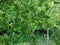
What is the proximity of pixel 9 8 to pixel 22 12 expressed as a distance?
291mm

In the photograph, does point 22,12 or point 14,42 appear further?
point 14,42

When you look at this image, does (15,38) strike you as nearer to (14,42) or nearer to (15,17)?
(14,42)

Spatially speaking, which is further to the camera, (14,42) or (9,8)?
(14,42)

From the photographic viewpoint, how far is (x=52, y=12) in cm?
434

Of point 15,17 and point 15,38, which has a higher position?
point 15,17

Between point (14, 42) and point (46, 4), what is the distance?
1006 millimetres

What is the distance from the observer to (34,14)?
13.9ft

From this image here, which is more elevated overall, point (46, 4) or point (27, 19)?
point (46, 4)

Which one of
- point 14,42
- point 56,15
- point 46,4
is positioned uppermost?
point 46,4

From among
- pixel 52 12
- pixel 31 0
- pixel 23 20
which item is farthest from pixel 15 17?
pixel 52 12

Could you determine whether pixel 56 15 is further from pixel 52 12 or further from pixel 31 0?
pixel 31 0

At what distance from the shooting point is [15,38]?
4301 millimetres

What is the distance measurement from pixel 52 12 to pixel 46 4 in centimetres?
31

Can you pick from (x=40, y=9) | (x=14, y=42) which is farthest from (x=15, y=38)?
(x=40, y=9)
